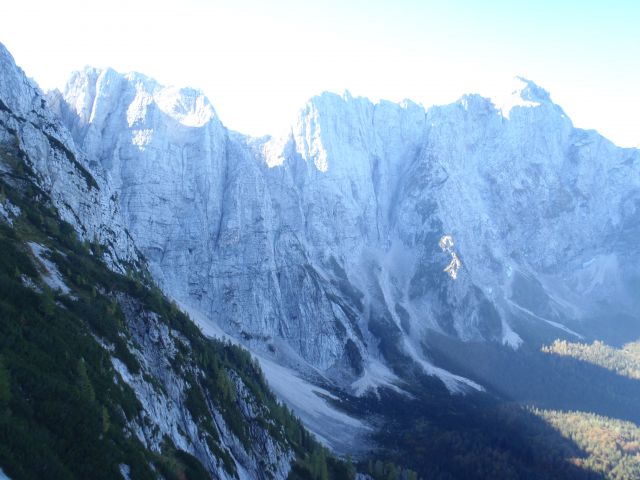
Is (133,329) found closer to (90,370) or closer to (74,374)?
(90,370)

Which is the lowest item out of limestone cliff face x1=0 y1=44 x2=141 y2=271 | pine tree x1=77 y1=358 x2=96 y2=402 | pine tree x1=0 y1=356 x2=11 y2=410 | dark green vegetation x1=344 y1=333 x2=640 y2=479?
dark green vegetation x1=344 y1=333 x2=640 y2=479

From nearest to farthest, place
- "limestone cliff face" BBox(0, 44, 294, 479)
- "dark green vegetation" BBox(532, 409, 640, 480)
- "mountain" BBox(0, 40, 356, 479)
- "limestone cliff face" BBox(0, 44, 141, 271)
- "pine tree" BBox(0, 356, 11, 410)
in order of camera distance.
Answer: "pine tree" BBox(0, 356, 11, 410)
"mountain" BBox(0, 40, 356, 479)
"limestone cliff face" BBox(0, 44, 294, 479)
"limestone cliff face" BBox(0, 44, 141, 271)
"dark green vegetation" BBox(532, 409, 640, 480)

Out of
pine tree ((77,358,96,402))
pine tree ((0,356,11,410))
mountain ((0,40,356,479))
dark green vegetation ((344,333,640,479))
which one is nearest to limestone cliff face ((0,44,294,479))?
mountain ((0,40,356,479))

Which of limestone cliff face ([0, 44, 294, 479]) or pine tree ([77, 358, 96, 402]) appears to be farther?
limestone cliff face ([0, 44, 294, 479])

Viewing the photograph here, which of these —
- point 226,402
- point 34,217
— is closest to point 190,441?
point 226,402

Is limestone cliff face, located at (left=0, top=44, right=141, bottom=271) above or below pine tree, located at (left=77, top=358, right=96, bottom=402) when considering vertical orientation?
above

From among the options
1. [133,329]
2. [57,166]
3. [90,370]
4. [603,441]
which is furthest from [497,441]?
[90,370]

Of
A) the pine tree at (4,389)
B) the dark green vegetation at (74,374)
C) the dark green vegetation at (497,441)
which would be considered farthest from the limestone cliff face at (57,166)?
the dark green vegetation at (497,441)

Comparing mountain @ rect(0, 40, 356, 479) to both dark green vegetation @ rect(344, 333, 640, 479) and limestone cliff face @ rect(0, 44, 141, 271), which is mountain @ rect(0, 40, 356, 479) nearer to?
limestone cliff face @ rect(0, 44, 141, 271)

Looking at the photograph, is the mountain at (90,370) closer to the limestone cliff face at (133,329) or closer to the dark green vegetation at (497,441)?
the limestone cliff face at (133,329)
